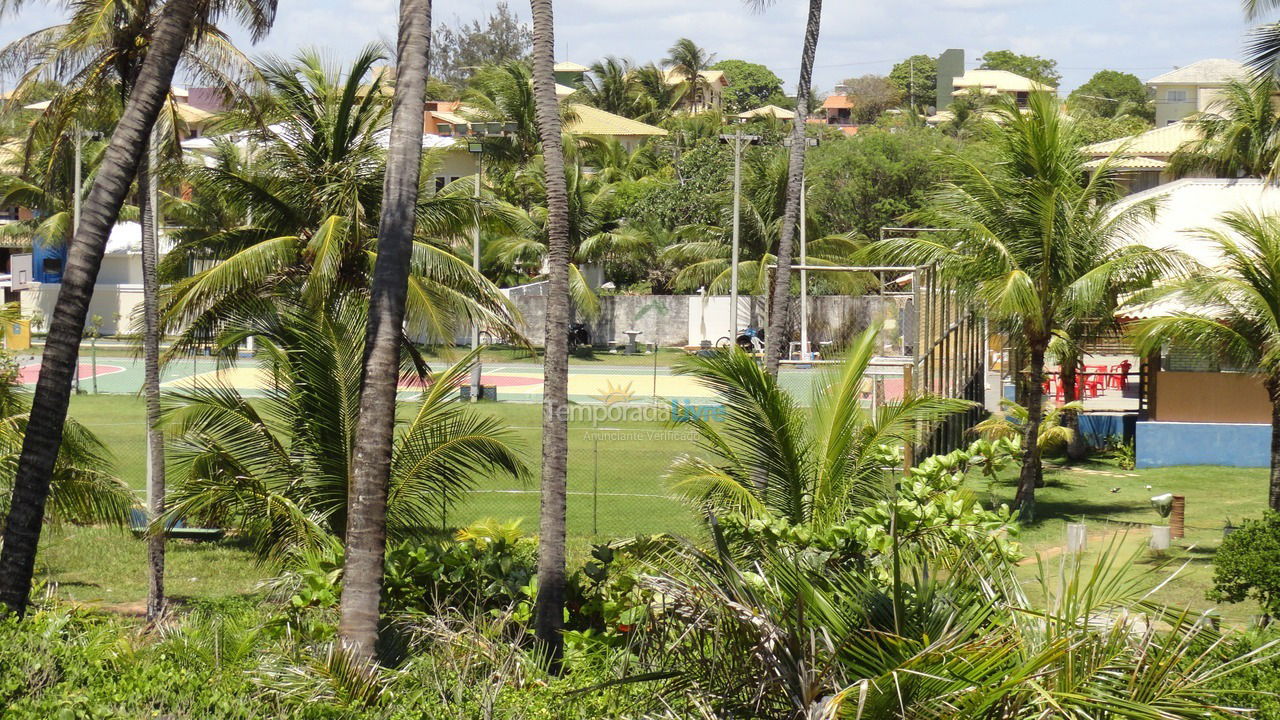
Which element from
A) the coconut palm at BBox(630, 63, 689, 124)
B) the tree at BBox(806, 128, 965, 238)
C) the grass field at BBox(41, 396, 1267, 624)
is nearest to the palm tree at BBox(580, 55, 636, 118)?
the coconut palm at BBox(630, 63, 689, 124)

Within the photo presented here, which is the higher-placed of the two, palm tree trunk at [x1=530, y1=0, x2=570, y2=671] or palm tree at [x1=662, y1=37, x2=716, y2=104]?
palm tree at [x1=662, y1=37, x2=716, y2=104]

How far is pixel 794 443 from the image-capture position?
9445 mm


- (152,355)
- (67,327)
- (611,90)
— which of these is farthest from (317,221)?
(611,90)

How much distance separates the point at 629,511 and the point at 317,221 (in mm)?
6183

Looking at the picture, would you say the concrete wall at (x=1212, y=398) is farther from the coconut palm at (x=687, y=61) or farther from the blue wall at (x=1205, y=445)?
the coconut palm at (x=687, y=61)

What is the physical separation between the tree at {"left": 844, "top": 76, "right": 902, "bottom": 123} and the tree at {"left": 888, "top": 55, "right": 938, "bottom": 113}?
54.1 inches

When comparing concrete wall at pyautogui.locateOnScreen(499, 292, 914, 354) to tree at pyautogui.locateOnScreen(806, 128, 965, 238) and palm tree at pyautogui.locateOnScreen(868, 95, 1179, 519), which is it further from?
palm tree at pyautogui.locateOnScreen(868, 95, 1179, 519)

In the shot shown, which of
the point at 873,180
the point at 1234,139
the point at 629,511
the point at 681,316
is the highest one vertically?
the point at 873,180

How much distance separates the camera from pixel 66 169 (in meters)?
43.3

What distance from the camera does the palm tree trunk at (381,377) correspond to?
24.6 ft

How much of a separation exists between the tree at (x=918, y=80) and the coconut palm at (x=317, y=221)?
4149 inches

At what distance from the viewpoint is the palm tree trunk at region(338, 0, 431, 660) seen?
7.48 meters

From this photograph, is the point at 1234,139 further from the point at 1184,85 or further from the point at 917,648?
the point at 1184,85

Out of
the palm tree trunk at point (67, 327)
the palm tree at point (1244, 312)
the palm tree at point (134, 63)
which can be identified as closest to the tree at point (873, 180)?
the palm tree at point (1244, 312)
